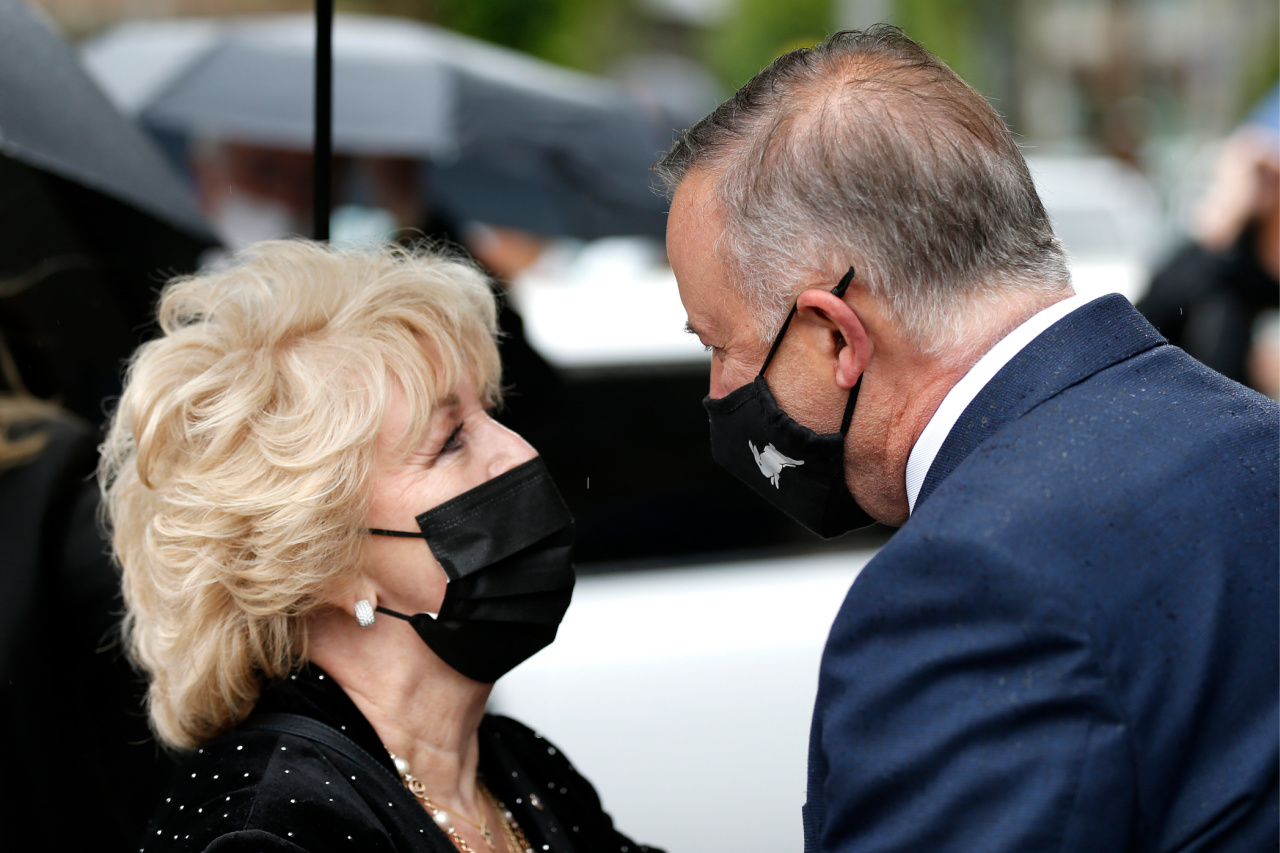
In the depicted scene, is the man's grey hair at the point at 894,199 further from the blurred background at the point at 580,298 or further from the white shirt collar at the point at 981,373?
the blurred background at the point at 580,298

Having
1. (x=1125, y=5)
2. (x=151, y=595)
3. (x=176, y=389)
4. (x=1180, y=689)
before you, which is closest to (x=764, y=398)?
(x=1180, y=689)

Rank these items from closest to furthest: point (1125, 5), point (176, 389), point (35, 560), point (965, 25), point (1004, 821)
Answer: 1. point (1004, 821)
2. point (176, 389)
3. point (35, 560)
4. point (965, 25)
5. point (1125, 5)

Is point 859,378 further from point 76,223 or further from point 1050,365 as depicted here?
point 76,223

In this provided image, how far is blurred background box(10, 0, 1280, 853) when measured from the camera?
242 cm

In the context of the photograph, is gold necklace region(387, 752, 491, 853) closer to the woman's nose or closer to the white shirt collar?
the woman's nose

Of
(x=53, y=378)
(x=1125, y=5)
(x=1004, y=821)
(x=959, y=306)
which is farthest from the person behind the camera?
(x=1125, y=5)

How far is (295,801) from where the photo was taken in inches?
57.4

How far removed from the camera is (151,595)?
170 cm

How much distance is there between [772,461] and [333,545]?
0.63 m

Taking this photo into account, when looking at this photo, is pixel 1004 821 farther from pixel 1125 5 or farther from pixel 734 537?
pixel 1125 5

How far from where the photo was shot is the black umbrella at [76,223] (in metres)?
2.03

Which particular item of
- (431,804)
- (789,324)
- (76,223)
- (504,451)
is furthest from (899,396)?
(76,223)

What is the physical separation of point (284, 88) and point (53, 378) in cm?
224

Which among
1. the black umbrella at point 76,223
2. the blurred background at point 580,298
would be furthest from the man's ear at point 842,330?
the black umbrella at point 76,223
